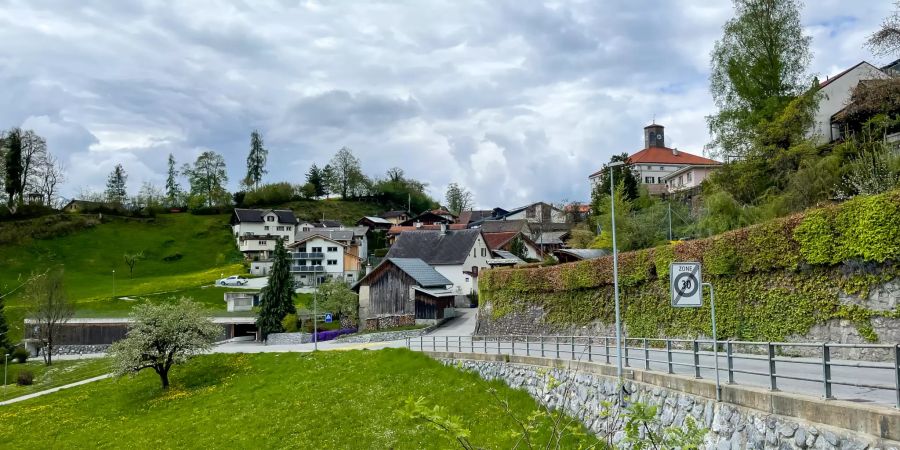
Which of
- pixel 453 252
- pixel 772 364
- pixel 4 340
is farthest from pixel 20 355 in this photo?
pixel 772 364

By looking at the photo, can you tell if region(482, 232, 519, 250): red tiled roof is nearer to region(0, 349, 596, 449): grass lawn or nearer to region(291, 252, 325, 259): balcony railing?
region(291, 252, 325, 259): balcony railing

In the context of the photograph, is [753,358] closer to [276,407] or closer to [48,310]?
[276,407]

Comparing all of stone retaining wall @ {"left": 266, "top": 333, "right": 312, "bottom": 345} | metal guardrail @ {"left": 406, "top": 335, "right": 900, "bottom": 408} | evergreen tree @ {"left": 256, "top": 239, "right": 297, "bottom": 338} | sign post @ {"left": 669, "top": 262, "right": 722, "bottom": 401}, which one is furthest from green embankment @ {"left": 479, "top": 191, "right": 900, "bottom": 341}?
evergreen tree @ {"left": 256, "top": 239, "right": 297, "bottom": 338}

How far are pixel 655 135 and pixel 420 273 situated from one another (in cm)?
8717

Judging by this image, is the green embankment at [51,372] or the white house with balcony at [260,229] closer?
the green embankment at [51,372]

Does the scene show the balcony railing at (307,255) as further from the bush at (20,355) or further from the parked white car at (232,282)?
the bush at (20,355)

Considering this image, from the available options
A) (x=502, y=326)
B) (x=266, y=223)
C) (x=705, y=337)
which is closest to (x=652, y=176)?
(x=266, y=223)

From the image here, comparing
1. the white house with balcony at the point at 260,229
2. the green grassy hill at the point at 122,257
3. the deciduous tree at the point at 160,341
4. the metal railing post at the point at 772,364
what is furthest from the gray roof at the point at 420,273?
the white house with balcony at the point at 260,229

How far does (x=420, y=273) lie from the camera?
56406mm

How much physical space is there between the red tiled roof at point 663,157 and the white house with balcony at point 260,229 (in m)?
66.7

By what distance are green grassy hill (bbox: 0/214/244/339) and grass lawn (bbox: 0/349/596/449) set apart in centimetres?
3975

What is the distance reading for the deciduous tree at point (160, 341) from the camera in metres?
34.4

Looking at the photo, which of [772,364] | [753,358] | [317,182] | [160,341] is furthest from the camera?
[317,182]

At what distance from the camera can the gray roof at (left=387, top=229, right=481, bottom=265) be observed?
68562mm
